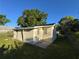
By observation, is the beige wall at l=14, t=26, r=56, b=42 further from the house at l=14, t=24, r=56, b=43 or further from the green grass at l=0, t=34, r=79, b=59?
the green grass at l=0, t=34, r=79, b=59

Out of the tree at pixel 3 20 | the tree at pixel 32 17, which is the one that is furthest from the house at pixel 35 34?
the tree at pixel 3 20

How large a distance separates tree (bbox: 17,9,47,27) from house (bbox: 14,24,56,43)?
15.0 m

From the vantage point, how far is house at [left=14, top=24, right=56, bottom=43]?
27.6 m

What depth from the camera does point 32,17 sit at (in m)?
45.8

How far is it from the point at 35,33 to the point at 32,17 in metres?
18.0

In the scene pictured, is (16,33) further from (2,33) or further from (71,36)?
(71,36)

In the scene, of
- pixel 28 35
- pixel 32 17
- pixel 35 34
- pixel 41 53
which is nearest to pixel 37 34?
pixel 35 34

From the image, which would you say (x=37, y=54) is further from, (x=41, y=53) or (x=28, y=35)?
(x=28, y=35)

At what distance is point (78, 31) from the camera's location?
33.8 m

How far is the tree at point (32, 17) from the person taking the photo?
45562mm

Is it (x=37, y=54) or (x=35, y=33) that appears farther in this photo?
(x=35, y=33)

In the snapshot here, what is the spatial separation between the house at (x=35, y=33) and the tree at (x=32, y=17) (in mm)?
15047

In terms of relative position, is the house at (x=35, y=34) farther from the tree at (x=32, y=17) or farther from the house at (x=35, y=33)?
the tree at (x=32, y=17)

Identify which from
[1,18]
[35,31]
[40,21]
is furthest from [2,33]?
[1,18]
